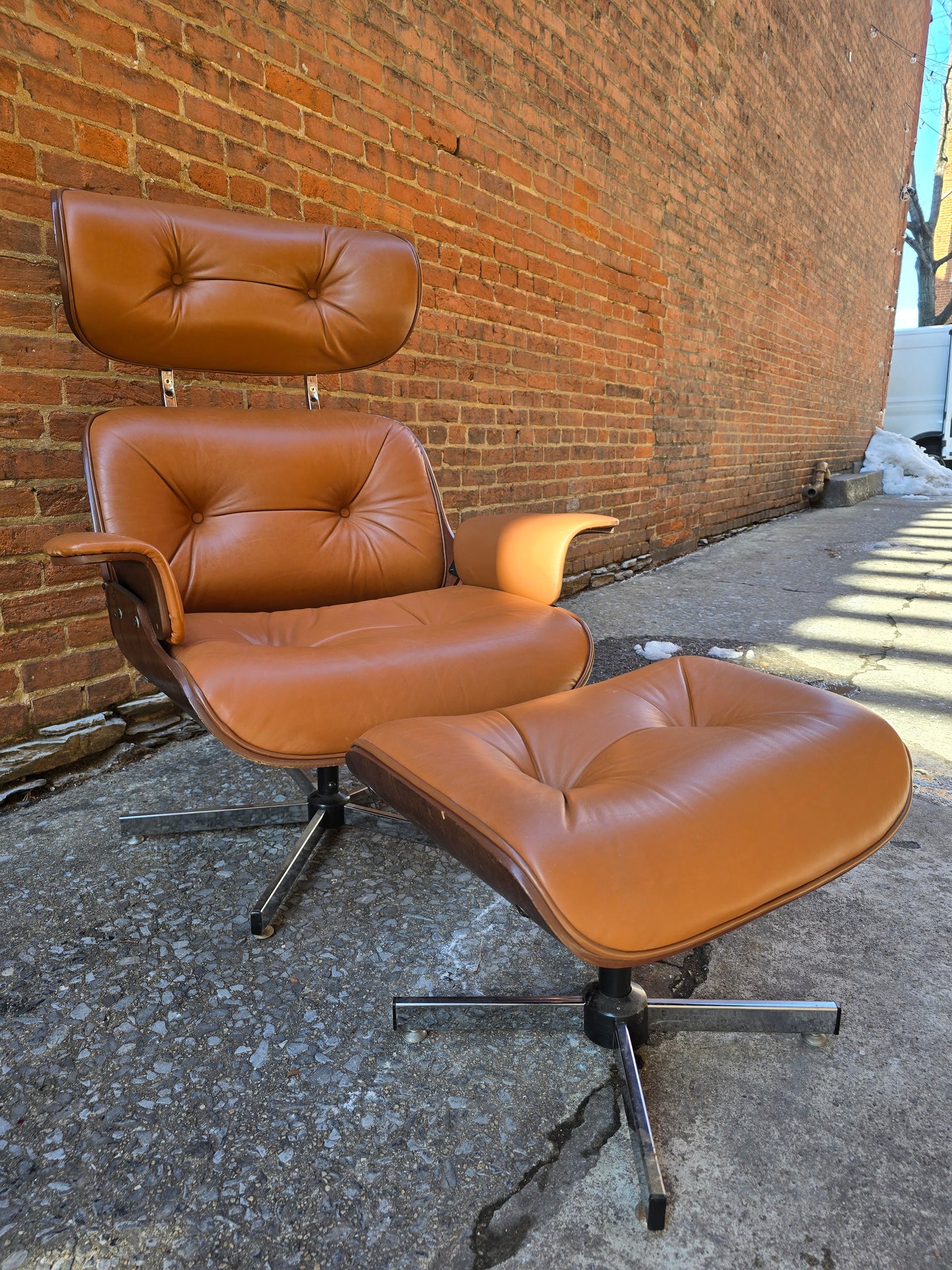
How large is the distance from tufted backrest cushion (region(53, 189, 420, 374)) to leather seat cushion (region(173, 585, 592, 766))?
55 cm

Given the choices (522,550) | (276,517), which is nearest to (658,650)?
(522,550)

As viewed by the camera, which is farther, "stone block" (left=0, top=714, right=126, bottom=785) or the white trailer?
the white trailer

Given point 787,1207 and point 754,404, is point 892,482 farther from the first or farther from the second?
point 787,1207

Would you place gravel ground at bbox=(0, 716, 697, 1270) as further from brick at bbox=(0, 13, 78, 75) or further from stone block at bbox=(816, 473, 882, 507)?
stone block at bbox=(816, 473, 882, 507)

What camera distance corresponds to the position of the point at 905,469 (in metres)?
9.44

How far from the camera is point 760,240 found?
559cm

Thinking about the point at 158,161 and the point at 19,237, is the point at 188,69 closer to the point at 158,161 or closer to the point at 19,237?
the point at 158,161

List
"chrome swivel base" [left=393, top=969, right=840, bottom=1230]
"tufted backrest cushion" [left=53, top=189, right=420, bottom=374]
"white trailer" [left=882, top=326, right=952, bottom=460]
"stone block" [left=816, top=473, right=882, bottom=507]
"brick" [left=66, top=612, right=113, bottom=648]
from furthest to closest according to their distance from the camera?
"white trailer" [left=882, top=326, right=952, bottom=460] → "stone block" [left=816, top=473, right=882, bottom=507] → "brick" [left=66, top=612, right=113, bottom=648] → "tufted backrest cushion" [left=53, top=189, right=420, bottom=374] → "chrome swivel base" [left=393, top=969, right=840, bottom=1230]

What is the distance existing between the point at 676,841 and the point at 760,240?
5.91 meters

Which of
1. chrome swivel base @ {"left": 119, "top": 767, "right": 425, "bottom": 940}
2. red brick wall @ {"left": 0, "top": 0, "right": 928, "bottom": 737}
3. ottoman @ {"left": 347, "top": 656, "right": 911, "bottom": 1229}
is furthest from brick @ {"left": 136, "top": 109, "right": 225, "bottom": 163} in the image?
ottoman @ {"left": 347, "top": 656, "right": 911, "bottom": 1229}

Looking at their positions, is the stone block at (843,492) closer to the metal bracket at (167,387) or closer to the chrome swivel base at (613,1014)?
the metal bracket at (167,387)

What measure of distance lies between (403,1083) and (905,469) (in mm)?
10173

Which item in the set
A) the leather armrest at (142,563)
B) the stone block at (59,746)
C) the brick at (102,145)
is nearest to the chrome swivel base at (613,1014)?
the leather armrest at (142,563)

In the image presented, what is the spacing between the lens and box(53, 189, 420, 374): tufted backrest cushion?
1.45 m
